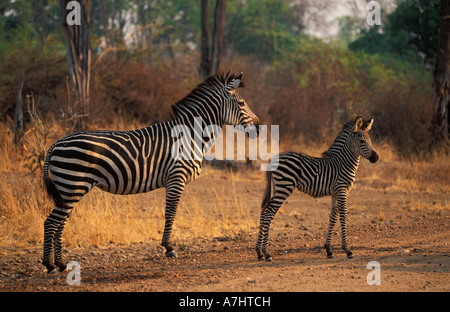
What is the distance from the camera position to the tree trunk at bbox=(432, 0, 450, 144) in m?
14.8

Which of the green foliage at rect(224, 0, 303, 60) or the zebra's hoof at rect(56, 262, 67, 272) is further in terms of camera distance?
the green foliage at rect(224, 0, 303, 60)

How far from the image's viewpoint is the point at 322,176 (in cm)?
678

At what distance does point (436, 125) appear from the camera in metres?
15.4

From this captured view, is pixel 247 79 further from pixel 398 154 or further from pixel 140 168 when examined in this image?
pixel 140 168

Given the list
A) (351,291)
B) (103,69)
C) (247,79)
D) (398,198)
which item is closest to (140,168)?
(351,291)

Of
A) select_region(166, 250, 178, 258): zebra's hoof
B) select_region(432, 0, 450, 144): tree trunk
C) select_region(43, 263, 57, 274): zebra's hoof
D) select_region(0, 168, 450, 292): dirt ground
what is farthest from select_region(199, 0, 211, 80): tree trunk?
select_region(43, 263, 57, 274): zebra's hoof

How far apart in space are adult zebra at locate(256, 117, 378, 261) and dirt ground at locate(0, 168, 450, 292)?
40 centimetres

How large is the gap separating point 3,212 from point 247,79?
15.2 meters

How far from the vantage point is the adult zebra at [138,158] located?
573 cm

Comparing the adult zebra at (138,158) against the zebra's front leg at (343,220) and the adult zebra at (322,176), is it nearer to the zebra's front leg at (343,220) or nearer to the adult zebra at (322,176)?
the adult zebra at (322,176)

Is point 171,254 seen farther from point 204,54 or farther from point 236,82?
point 204,54

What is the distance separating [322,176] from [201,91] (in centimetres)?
197

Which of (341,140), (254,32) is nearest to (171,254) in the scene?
(341,140)

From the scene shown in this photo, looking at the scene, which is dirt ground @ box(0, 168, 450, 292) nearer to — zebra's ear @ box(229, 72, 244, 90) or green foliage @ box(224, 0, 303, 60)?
zebra's ear @ box(229, 72, 244, 90)
